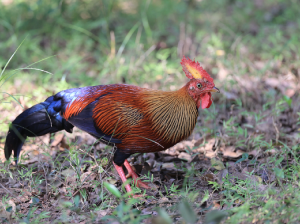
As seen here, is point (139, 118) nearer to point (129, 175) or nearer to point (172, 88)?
point (129, 175)

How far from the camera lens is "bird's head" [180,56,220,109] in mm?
3334

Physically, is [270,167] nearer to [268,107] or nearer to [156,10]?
[268,107]

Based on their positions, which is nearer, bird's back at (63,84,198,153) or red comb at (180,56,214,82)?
bird's back at (63,84,198,153)

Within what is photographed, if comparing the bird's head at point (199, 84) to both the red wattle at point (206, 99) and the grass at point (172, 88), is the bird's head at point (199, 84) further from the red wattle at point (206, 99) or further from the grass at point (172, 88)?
the grass at point (172, 88)

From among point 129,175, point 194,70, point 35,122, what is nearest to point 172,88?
point 194,70

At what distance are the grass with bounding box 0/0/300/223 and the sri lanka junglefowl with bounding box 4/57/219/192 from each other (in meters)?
0.28

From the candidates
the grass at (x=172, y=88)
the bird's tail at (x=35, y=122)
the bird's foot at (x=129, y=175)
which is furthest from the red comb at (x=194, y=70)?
the bird's tail at (x=35, y=122)

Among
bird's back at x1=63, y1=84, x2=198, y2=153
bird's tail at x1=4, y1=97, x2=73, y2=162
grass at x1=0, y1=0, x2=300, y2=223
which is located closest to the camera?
grass at x1=0, y1=0, x2=300, y2=223

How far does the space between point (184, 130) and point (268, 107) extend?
1.93 meters

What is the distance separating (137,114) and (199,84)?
71cm

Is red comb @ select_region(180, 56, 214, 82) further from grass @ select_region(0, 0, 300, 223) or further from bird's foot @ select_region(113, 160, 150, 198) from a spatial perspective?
bird's foot @ select_region(113, 160, 150, 198)

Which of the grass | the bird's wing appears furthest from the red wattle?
the bird's wing

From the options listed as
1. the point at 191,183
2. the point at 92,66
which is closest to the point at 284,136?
the point at 191,183

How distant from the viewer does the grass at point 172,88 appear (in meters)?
2.84
